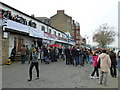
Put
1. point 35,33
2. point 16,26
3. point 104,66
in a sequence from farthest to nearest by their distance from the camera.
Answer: point 35,33 → point 16,26 → point 104,66

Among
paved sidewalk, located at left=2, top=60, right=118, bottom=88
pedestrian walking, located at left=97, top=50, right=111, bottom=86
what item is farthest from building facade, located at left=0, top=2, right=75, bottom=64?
pedestrian walking, located at left=97, top=50, right=111, bottom=86

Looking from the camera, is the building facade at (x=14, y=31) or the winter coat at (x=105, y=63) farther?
the building facade at (x=14, y=31)

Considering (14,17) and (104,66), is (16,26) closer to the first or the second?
(14,17)

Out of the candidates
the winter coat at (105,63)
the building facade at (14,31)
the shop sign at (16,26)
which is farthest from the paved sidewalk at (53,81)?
the shop sign at (16,26)

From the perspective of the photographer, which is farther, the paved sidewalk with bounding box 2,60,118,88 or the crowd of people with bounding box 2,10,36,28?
the crowd of people with bounding box 2,10,36,28

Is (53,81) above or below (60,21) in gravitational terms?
below

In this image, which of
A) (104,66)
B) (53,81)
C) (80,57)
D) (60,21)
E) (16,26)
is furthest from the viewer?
(60,21)

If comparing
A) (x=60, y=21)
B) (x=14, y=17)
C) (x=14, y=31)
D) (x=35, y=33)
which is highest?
(x=60, y=21)

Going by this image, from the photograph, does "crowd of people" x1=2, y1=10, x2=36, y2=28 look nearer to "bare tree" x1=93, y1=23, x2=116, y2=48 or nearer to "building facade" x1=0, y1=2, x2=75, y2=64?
"building facade" x1=0, y1=2, x2=75, y2=64

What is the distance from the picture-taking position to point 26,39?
65.2ft

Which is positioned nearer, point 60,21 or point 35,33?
point 35,33

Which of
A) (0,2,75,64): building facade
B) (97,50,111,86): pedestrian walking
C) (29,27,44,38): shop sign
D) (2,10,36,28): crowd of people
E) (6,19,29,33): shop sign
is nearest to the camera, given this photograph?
(97,50,111,86): pedestrian walking

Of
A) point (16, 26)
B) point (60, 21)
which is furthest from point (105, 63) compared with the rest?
point (60, 21)

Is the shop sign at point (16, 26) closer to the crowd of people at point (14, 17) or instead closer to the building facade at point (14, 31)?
the building facade at point (14, 31)
